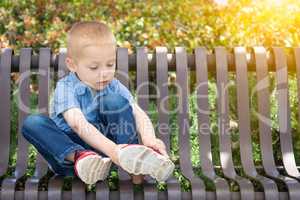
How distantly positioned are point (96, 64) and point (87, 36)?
138mm

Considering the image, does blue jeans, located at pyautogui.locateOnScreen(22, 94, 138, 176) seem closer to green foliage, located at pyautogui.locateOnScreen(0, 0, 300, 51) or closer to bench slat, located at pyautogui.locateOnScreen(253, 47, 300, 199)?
bench slat, located at pyautogui.locateOnScreen(253, 47, 300, 199)

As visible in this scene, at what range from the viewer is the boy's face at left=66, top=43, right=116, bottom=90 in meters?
3.21

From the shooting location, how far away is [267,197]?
9.81 feet

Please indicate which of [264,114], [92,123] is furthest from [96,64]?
[264,114]

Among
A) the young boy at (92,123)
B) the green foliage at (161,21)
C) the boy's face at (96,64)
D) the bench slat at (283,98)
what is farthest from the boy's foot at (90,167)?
the green foliage at (161,21)

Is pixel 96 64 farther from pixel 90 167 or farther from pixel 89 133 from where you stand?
pixel 90 167

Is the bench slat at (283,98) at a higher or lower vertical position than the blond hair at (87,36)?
lower

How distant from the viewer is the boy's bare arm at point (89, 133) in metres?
2.98

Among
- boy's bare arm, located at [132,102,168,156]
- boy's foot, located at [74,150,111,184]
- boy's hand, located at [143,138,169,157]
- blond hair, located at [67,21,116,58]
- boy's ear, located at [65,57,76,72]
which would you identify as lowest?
boy's foot, located at [74,150,111,184]

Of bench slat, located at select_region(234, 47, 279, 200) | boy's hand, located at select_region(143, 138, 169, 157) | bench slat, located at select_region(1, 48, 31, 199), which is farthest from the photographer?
bench slat, located at select_region(234, 47, 279, 200)

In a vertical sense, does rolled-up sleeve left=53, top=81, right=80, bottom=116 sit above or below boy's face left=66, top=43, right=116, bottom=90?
below

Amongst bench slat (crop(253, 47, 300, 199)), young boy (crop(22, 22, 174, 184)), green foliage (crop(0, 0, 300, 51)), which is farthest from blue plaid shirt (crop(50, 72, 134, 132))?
green foliage (crop(0, 0, 300, 51))

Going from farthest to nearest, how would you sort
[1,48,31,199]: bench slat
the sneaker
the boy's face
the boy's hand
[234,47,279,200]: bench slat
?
1. [234,47,279,200]: bench slat
2. [1,48,31,199]: bench slat
3. the boy's face
4. the boy's hand
5. the sneaker

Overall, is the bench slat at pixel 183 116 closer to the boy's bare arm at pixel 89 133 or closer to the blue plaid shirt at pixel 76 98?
the blue plaid shirt at pixel 76 98
